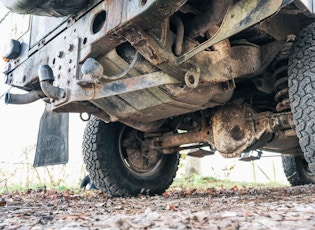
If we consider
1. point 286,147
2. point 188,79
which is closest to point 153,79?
point 188,79

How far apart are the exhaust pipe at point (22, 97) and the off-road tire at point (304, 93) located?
2.03m

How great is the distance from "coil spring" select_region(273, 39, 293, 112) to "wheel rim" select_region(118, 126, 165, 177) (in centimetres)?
140

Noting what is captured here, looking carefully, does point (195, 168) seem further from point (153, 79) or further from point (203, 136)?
point (153, 79)

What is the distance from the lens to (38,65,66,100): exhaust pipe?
94.6 inches

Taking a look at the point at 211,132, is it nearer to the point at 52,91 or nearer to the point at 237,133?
the point at 237,133

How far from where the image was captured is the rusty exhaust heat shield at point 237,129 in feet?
9.30

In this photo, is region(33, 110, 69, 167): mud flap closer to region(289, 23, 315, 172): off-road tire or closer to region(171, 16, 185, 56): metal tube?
region(171, 16, 185, 56): metal tube

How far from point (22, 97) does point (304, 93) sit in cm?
220

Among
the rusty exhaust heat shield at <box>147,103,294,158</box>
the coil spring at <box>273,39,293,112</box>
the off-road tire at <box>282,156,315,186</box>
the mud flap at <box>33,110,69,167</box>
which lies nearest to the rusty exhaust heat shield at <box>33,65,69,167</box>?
the mud flap at <box>33,110,69,167</box>

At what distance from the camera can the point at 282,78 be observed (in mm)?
2680

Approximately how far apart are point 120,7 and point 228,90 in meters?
1.07

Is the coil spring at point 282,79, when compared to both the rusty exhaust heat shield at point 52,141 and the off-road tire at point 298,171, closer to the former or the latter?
the rusty exhaust heat shield at point 52,141

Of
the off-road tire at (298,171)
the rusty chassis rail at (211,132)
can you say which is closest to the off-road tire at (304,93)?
the rusty chassis rail at (211,132)

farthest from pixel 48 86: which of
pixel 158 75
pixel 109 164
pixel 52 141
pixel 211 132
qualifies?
pixel 211 132
